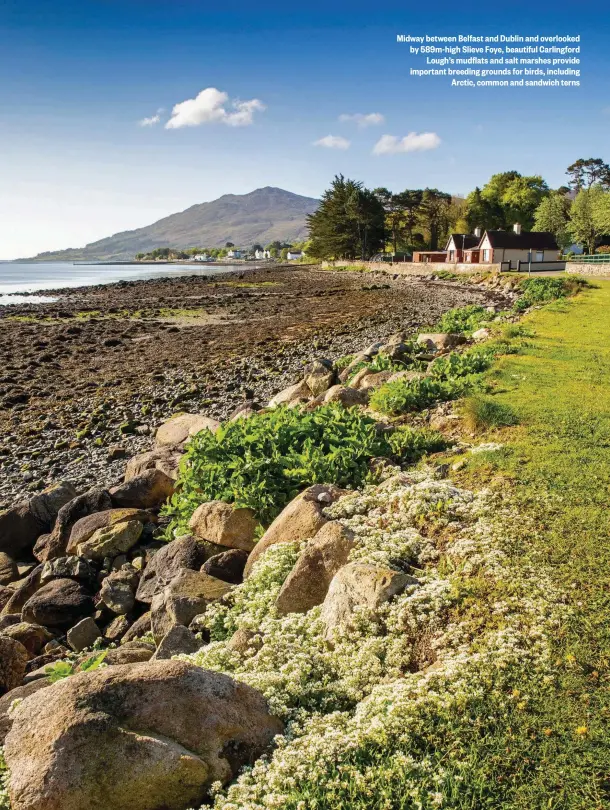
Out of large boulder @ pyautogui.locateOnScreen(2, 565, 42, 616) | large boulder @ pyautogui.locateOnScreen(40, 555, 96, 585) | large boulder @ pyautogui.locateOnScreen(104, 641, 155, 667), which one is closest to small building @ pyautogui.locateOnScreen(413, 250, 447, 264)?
large boulder @ pyautogui.locateOnScreen(40, 555, 96, 585)

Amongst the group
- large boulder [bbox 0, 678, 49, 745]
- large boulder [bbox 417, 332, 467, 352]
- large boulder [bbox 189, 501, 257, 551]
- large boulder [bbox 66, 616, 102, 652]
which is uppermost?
large boulder [bbox 417, 332, 467, 352]

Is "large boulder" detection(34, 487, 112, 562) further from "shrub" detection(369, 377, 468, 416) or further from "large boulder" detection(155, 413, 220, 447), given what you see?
"shrub" detection(369, 377, 468, 416)

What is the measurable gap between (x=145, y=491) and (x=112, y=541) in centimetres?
157

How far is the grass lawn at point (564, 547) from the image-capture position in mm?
3564

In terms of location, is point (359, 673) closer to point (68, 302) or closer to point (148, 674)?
point (148, 674)

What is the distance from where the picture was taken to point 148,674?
3969 millimetres

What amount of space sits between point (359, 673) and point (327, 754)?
89cm

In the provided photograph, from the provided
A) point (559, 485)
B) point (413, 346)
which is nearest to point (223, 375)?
point (413, 346)

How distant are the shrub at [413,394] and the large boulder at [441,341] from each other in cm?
694

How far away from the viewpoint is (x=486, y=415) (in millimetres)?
9461

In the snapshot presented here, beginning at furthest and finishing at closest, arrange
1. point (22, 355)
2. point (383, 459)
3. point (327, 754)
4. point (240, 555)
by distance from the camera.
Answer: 1. point (22, 355)
2. point (383, 459)
3. point (240, 555)
4. point (327, 754)

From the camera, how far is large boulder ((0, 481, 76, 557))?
10586 millimetres

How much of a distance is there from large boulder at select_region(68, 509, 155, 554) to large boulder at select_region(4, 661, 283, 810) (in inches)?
232

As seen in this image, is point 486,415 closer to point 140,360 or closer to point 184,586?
point 184,586
